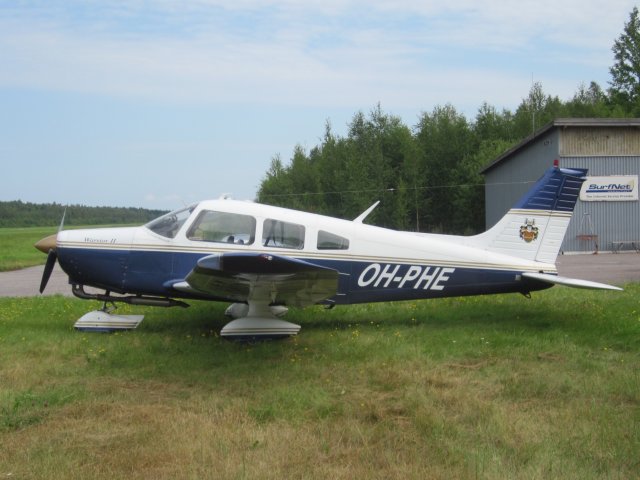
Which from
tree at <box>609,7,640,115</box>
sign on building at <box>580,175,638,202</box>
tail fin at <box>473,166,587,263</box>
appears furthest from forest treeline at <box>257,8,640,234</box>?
tail fin at <box>473,166,587,263</box>

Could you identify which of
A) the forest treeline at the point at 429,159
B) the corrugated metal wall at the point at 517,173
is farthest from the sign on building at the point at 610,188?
the forest treeline at the point at 429,159

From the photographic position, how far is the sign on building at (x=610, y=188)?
2279 cm

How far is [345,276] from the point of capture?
7773mm

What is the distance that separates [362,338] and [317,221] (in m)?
1.58

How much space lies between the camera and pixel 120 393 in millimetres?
5629

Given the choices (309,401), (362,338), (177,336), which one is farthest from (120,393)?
(362,338)

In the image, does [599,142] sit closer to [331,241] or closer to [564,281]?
[564,281]

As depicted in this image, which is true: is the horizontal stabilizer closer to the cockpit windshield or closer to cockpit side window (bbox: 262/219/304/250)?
cockpit side window (bbox: 262/219/304/250)

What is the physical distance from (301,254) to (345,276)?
2.13 feet

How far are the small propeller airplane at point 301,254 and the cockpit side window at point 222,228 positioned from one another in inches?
0.5

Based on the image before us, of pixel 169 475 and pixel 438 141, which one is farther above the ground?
pixel 438 141

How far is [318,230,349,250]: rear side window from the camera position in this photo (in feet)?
25.3

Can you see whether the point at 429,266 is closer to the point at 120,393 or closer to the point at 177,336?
the point at 177,336

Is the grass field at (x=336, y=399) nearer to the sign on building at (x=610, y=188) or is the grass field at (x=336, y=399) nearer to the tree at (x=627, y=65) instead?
the sign on building at (x=610, y=188)
